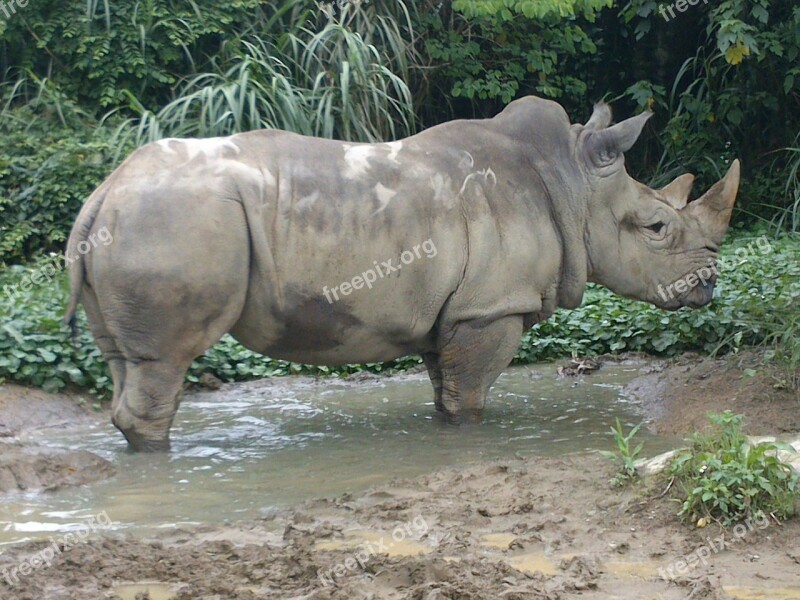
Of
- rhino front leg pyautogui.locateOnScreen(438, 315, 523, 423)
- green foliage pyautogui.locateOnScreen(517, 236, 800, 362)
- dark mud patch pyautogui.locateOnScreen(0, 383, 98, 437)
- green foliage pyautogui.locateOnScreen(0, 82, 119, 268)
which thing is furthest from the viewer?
green foliage pyautogui.locateOnScreen(0, 82, 119, 268)

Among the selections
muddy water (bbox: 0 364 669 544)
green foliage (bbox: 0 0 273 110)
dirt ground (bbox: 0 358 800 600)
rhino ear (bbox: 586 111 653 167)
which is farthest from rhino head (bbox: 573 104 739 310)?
green foliage (bbox: 0 0 273 110)

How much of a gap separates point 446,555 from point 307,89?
7180mm

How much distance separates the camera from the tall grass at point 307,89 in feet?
32.8

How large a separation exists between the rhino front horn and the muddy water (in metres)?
1.22

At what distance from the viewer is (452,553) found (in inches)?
166

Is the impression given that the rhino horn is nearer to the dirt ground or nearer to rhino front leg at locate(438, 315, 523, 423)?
rhino front leg at locate(438, 315, 523, 423)

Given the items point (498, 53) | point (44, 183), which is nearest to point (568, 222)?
point (44, 183)

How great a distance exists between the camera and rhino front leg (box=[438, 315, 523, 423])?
256 inches

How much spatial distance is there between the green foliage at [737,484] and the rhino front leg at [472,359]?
6.65 feet

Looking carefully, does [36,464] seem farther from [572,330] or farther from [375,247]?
[572,330]

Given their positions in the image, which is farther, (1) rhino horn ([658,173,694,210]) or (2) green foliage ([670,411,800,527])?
(1) rhino horn ([658,173,694,210])

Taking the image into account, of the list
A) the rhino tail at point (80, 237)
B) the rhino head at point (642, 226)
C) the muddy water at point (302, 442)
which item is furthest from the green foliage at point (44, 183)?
the rhino head at point (642, 226)

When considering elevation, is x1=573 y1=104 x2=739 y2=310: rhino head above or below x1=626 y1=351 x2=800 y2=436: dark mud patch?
above

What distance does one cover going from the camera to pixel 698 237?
284 inches
